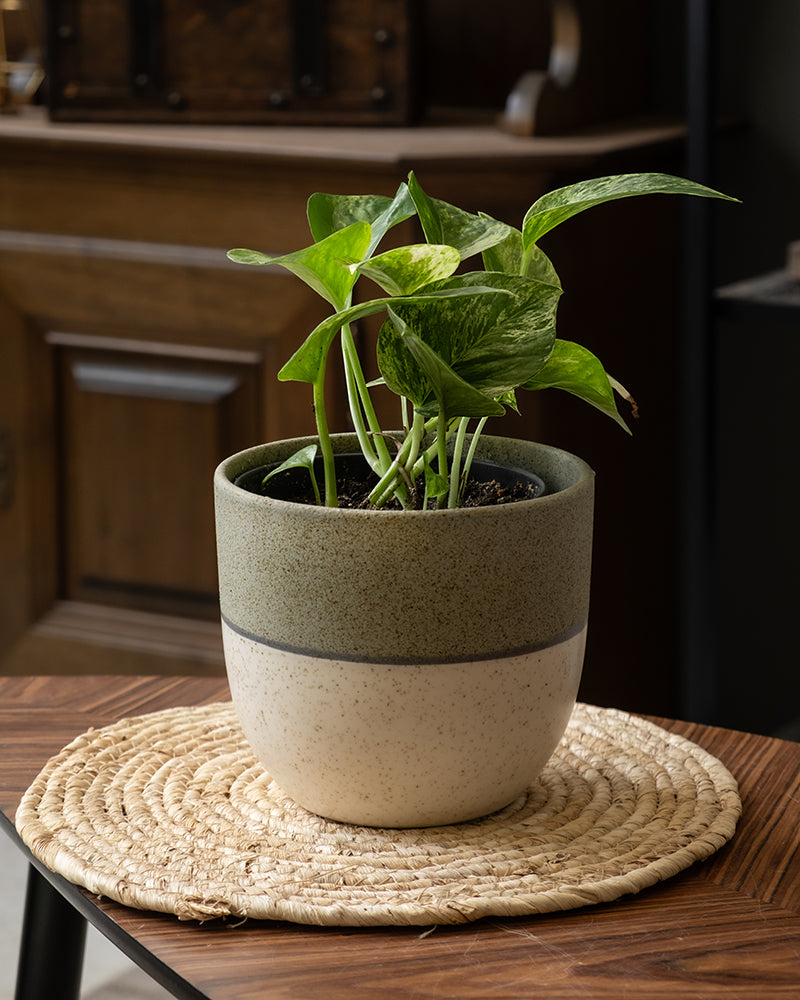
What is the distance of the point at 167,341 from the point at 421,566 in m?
0.95

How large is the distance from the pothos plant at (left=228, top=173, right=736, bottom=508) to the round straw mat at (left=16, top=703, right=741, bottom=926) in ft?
0.42

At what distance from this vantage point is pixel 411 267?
47 cm

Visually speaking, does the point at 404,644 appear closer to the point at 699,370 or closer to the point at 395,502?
the point at 395,502

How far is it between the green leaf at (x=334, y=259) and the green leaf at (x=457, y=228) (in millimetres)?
35

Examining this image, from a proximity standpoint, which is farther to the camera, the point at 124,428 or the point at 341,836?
the point at 124,428

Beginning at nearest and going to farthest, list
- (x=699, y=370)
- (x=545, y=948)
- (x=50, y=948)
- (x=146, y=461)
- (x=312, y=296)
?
(x=545, y=948) < (x=50, y=948) < (x=699, y=370) < (x=312, y=296) < (x=146, y=461)

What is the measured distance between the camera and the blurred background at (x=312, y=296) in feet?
4.10

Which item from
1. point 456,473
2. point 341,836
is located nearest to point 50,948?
point 341,836

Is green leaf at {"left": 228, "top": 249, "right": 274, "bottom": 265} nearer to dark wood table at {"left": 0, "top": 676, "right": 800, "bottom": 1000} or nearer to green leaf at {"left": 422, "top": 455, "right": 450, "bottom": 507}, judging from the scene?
green leaf at {"left": 422, "top": 455, "right": 450, "bottom": 507}

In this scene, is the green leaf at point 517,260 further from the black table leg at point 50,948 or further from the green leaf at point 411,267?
the black table leg at point 50,948

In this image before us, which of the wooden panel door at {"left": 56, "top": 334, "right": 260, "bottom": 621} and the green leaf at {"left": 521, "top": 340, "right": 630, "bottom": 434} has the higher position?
the green leaf at {"left": 521, "top": 340, "right": 630, "bottom": 434}

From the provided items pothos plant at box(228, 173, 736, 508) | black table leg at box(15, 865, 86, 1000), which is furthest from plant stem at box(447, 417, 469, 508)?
black table leg at box(15, 865, 86, 1000)

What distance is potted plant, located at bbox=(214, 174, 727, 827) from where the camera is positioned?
0.46m

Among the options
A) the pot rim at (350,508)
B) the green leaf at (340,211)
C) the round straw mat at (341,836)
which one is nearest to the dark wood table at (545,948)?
the round straw mat at (341,836)
